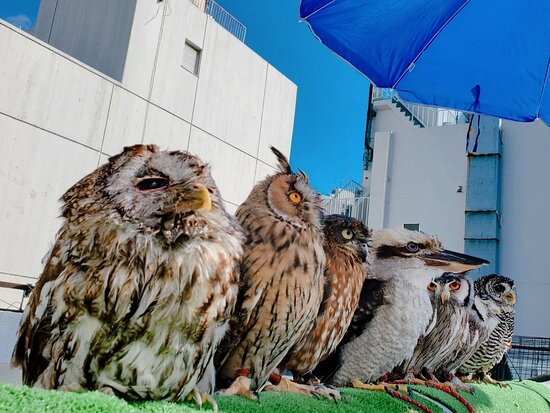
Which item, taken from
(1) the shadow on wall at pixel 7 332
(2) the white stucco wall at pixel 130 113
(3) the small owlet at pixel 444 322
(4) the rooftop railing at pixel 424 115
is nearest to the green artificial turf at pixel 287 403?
(3) the small owlet at pixel 444 322

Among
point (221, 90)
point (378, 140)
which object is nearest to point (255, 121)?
point (221, 90)

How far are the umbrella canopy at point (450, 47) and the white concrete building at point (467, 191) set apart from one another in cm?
847

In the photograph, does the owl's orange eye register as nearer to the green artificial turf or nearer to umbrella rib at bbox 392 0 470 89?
the green artificial turf

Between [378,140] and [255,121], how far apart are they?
2.93 meters

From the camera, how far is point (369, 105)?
13023 mm

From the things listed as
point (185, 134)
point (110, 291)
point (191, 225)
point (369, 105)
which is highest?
point (369, 105)

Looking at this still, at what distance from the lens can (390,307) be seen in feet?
7.05

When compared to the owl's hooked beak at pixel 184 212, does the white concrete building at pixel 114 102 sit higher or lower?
higher

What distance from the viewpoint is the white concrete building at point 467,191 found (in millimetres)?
10219

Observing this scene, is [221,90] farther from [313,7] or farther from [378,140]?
[313,7]

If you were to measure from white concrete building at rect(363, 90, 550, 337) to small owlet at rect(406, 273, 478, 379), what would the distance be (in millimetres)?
8151

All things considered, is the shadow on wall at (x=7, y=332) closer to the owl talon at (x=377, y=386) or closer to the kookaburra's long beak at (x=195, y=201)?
the owl talon at (x=377, y=386)

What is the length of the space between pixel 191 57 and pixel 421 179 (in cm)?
559

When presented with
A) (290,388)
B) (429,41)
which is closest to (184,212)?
(290,388)
